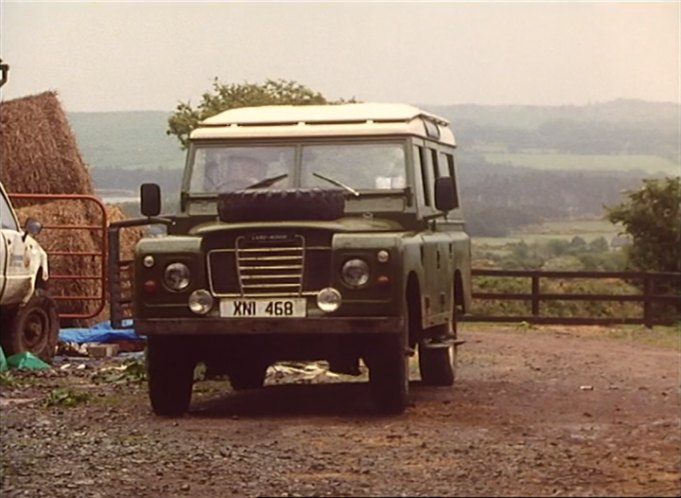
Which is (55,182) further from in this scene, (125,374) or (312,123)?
(312,123)

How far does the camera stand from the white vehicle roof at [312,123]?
713 centimetres

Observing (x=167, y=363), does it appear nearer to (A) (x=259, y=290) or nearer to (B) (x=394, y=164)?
(A) (x=259, y=290)

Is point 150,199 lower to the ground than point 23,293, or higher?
higher

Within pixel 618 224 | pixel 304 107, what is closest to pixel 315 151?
pixel 304 107

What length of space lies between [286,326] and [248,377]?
0.94m

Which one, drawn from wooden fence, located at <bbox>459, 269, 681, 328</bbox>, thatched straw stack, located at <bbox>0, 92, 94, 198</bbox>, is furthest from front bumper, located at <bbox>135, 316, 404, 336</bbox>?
thatched straw stack, located at <bbox>0, 92, 94, 198</bbox>

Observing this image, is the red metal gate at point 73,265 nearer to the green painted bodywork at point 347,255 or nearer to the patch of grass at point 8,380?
the patch of grass at point 8,380

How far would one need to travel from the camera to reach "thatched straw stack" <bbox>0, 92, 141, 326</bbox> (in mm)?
11930

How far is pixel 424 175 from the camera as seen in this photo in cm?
746

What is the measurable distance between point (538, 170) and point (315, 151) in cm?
278

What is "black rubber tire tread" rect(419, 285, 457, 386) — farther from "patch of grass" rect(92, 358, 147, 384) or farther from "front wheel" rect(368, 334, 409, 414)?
"patch of grass" rect(92, 358, 147, 384)

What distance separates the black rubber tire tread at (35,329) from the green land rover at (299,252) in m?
3.25

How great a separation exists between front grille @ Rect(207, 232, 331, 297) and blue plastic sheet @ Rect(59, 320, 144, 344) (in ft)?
14.1

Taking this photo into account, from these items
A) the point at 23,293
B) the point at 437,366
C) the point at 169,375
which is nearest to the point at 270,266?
the point at 169,375
